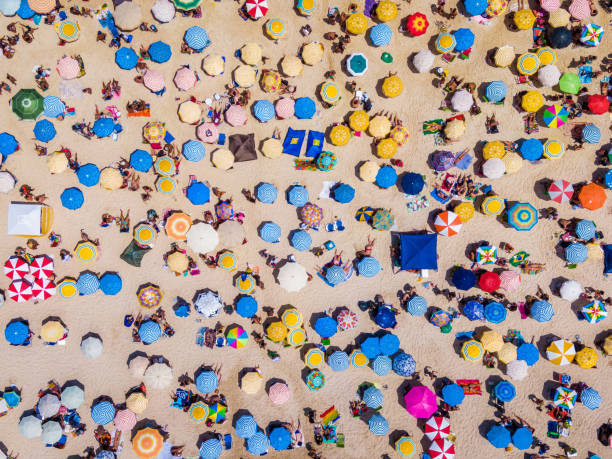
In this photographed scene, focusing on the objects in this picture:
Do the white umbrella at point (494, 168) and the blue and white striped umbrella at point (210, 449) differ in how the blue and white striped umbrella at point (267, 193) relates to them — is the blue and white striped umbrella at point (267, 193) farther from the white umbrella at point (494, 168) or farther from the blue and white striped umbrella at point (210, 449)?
the blue and white striped umbrella at point (210, 449)

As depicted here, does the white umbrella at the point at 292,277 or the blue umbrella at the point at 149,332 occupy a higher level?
the white umbrella at the point at 292,277

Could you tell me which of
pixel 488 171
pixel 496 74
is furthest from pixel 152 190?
pixel 496 74

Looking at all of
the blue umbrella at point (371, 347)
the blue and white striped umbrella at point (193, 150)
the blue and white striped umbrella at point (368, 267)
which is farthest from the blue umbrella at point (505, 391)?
the blue and white striped umbrella at point (193, 150)

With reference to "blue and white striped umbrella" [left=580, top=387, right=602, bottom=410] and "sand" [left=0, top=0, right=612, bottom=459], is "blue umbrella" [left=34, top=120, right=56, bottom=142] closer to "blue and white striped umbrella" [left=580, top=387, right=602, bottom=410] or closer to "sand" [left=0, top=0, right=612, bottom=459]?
"sand" [left=0, top=0, right=612, bottom=459]

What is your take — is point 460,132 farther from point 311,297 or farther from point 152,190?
point 152,190

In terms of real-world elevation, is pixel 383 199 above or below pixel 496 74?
below

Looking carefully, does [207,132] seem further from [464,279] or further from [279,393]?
[464,279]

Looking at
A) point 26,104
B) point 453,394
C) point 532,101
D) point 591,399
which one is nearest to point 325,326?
point 453,394
